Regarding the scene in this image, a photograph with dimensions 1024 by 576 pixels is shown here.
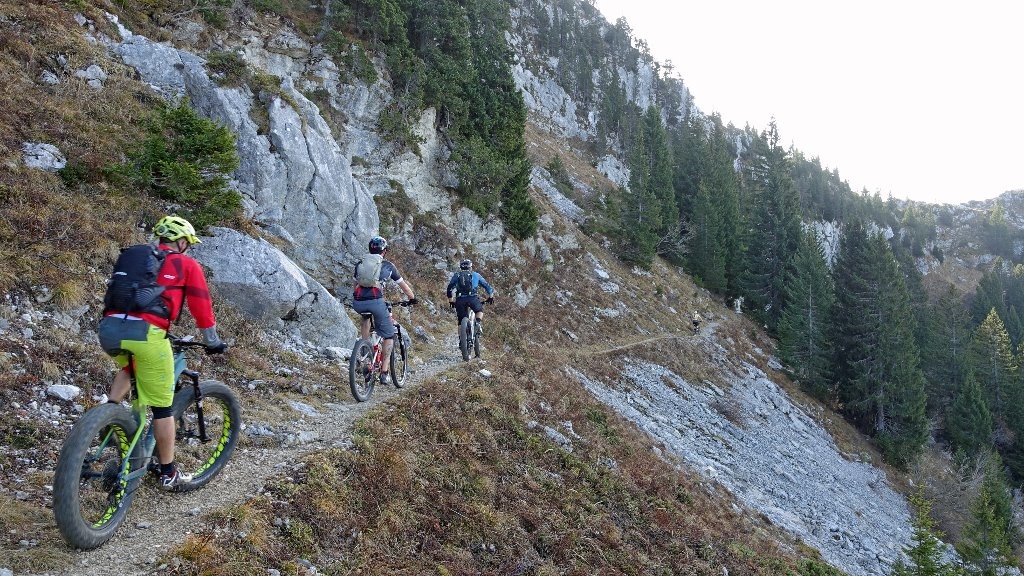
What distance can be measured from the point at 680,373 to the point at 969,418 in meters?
35.1

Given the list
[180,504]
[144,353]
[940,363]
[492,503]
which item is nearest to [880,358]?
[940,363]

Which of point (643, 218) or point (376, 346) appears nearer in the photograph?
point (376, 346)

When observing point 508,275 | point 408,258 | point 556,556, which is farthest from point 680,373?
point 556,556

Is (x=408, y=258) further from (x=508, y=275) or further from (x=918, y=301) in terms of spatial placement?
(x=918, y=301)

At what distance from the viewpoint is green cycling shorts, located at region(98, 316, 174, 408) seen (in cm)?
437

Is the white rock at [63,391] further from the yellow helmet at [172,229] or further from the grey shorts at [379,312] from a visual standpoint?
the grey shorts at [379,312]

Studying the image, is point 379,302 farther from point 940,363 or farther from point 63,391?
point 940,363

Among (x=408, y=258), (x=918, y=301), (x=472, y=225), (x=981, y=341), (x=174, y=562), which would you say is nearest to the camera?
(x=174, y=562)

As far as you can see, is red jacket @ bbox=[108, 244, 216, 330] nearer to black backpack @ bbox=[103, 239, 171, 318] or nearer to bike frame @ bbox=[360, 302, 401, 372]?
black backpack @ bbox=[103, 239, 171, 318]

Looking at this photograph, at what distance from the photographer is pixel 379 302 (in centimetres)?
1005

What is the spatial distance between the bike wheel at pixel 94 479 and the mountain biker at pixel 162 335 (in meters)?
0.28

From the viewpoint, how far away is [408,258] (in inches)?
930

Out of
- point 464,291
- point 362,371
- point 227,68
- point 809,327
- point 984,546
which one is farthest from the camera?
point 809,327

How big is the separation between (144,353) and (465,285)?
10.1m
